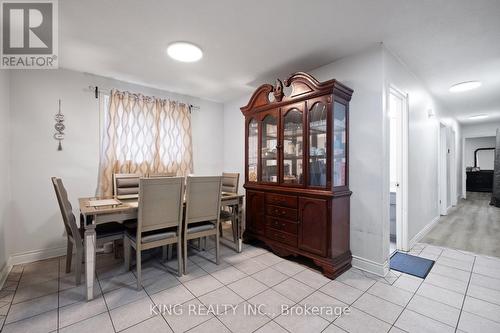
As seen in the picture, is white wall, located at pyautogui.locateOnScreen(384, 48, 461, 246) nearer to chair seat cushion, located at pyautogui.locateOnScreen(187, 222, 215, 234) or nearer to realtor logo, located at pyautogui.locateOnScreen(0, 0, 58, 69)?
chair seat cushion, located at pyautogui.locateOnScreen(187, 222, 215, 234)

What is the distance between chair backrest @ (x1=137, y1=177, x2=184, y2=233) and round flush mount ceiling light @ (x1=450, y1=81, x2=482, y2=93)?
4.33 metres

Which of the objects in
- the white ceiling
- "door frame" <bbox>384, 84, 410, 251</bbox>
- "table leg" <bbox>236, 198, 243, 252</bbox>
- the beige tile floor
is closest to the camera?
the beige tile floor

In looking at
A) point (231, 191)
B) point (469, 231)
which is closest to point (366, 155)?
point (231, 191)

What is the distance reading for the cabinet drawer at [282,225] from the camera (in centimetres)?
263

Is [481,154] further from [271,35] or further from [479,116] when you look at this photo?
[271,35]

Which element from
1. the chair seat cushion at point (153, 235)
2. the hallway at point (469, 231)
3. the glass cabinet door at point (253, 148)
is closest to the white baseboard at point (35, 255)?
the chair seat cushion at point (153, 235)

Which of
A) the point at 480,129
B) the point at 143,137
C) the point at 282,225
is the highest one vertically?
the point at 480,129

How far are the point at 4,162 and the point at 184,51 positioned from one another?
2.31 metres

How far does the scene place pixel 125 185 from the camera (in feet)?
9.89

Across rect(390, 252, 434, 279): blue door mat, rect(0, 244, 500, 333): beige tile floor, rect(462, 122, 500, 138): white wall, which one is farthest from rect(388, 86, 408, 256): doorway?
rect(462, 122, 500, 138): white wall

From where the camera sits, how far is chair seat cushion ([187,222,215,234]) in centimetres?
244

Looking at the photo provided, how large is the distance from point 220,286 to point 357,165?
1.94 meters

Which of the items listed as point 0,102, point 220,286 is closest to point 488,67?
point 220,286

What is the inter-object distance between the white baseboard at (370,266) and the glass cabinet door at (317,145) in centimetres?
96
